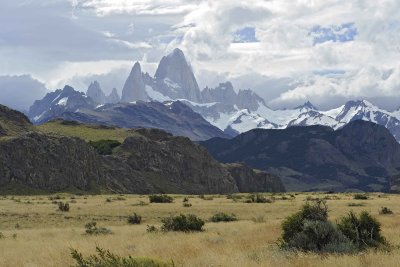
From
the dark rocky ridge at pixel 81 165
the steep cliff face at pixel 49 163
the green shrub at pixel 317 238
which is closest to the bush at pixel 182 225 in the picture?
the green shrub at pixel 317 238

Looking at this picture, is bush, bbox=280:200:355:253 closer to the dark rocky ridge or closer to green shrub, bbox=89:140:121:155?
the dark rocky ridge

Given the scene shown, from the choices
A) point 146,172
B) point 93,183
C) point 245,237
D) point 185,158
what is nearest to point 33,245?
point 245,237

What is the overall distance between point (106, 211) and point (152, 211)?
3.85m

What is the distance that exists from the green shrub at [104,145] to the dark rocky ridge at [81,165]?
159 inches

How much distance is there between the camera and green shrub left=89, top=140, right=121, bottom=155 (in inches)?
6887

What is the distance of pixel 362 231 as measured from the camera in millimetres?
18578

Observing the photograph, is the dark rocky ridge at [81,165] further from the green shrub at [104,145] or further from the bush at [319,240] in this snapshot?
the bush at [319,240]

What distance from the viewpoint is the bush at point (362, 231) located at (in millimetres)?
17734

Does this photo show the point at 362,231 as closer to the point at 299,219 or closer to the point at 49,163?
the point at 299,219

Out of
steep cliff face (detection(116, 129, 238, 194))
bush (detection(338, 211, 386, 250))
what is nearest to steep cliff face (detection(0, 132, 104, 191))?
steep cliff face (detection(116, 129, 238, 194))

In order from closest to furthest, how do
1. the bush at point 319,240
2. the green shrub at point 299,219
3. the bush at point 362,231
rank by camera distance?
the bush at point 319,240 < the bush at point 362,231 < the green shrub at point 299,219

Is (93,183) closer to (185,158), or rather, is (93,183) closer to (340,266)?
(185,158)

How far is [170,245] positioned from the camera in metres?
18.8

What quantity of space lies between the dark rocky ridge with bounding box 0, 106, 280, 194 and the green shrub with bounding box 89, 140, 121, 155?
4.05m
